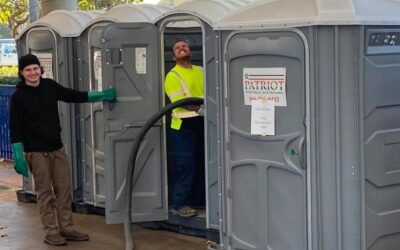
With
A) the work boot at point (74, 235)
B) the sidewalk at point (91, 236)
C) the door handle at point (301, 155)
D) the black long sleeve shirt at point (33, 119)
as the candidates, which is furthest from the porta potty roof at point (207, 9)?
the work boot at point (74, 235)

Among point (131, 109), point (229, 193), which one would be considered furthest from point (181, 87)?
point (229, 193)

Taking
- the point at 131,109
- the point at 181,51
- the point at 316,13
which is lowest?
the point at 131,109

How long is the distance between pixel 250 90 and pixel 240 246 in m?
1.21

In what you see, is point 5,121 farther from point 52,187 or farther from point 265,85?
point 265,85

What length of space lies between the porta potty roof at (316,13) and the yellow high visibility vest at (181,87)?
4.99 feet

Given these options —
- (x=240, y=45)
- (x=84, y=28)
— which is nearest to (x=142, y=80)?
(x=84, y=28)

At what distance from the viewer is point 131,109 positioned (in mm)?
6355

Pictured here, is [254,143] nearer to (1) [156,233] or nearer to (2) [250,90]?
(2) [250,90]

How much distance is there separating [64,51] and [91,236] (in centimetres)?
206

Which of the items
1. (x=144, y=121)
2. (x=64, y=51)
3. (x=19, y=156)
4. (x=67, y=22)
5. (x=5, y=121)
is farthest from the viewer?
(x=5, y=121)

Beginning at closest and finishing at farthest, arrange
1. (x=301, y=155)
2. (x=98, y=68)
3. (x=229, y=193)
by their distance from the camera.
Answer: (x=301, y=155)
(x=229, y=193)
(x=98, y=68)

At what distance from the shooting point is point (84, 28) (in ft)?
23.4

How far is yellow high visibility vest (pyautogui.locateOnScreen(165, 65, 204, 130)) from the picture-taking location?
20.7 ft

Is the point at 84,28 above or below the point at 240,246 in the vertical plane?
above
